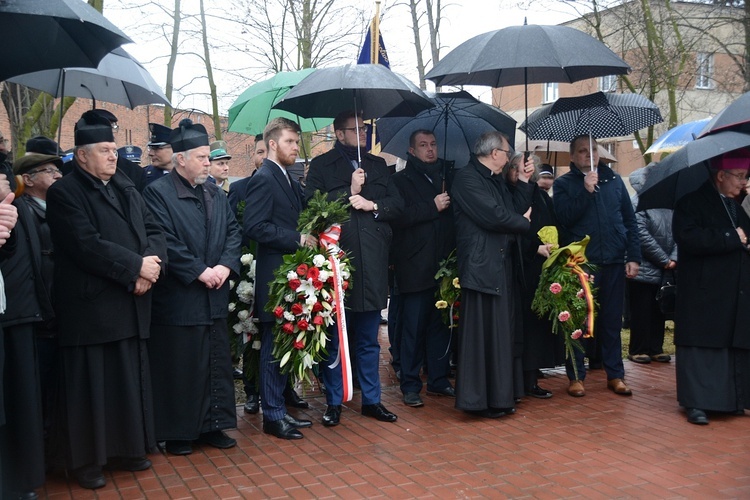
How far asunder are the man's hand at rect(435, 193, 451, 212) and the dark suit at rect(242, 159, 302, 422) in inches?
53.3

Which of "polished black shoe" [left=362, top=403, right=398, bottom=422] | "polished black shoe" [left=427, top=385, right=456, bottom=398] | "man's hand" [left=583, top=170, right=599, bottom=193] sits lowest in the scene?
"polished black shoe" [left=427, top=385, right=456, bottom=398]

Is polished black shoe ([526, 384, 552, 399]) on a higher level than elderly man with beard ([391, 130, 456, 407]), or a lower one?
lower

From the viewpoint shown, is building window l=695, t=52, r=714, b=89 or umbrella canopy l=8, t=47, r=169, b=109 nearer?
umbrella canopy l=8, t=47, r=169, b=109

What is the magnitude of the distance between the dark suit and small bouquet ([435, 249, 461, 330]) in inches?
57.1

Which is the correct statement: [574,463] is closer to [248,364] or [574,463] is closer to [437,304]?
[437,304]

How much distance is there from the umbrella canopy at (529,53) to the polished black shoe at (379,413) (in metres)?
2.69

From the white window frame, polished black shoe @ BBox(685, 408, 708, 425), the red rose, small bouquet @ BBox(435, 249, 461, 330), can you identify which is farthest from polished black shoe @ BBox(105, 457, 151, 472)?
the white window frame

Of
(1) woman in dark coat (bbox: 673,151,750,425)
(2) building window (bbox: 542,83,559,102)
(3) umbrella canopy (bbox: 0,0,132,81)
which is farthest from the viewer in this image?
(2) building window (bbox: 542,83,559,102)

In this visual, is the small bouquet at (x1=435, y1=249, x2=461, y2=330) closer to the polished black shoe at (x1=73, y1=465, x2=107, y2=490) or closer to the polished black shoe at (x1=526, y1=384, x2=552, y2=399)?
the polished black shoe at (x1=526, y1=384, x2=552, y2=399)

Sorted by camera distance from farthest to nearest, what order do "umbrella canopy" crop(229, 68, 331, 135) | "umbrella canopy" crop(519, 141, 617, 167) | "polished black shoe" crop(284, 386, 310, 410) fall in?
"umbrella canopy" crop(519, 141, 617, 167), "umbrella canopy" crop(229, 68, 331, 135), "polished black shoe" crop(284, 386, 310, 410)

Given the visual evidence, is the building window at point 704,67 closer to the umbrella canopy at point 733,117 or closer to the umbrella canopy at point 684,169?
the umbrella canopy at point 684,169

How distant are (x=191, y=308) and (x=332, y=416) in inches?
58.2

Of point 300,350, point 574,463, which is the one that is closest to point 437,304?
point 300,350

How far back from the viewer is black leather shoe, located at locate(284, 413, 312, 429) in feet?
20.3
